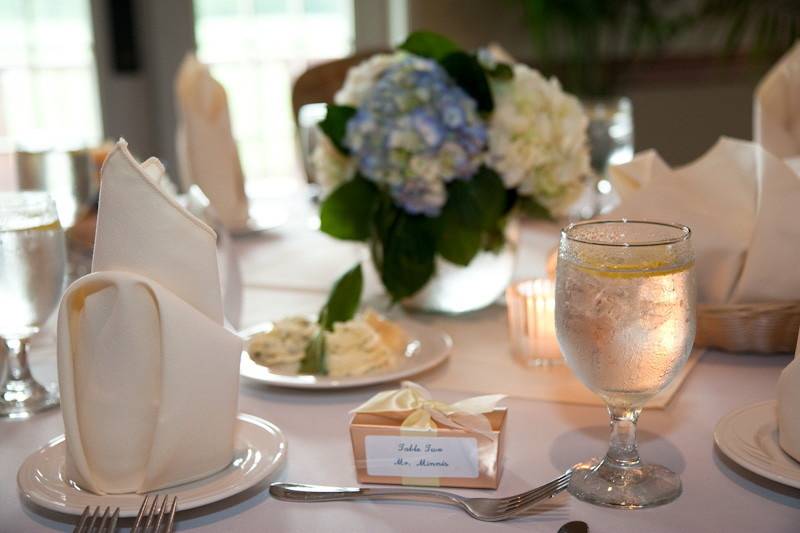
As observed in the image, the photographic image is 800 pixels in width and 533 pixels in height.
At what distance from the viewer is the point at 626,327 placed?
0.77 meters

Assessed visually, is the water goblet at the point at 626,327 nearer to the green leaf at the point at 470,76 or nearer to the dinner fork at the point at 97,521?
the dinner fork at the point at 97,521

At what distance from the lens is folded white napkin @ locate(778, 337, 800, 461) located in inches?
32.2

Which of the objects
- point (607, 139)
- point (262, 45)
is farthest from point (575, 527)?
point (262, 45)

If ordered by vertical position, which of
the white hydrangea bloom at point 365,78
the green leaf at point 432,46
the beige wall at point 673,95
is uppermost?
the green leaf at point 432,46

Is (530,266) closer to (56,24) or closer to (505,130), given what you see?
(505,130)

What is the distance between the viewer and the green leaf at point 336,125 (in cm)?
135

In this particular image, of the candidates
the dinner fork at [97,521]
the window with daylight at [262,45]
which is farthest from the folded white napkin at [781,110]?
the window with daylight at [262,45]

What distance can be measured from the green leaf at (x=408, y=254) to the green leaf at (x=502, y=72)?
0.22 meters

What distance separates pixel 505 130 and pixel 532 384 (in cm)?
38

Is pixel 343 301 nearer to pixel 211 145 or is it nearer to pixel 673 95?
pixel 211 145

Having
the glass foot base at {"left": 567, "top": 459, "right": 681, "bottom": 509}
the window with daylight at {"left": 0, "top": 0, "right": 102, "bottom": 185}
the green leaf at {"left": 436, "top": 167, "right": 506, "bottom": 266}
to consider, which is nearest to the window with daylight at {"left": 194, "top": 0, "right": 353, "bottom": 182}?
the window with daylight at {"left": 0, "top": 0, "right": 102, "bottom": 185}

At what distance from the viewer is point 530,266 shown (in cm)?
162

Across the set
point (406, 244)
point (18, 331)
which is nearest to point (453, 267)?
point (406, 244)

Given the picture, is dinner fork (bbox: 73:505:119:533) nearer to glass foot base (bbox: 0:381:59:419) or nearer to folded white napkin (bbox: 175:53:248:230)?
glass foot base (bbox: 0:381:59:419)
